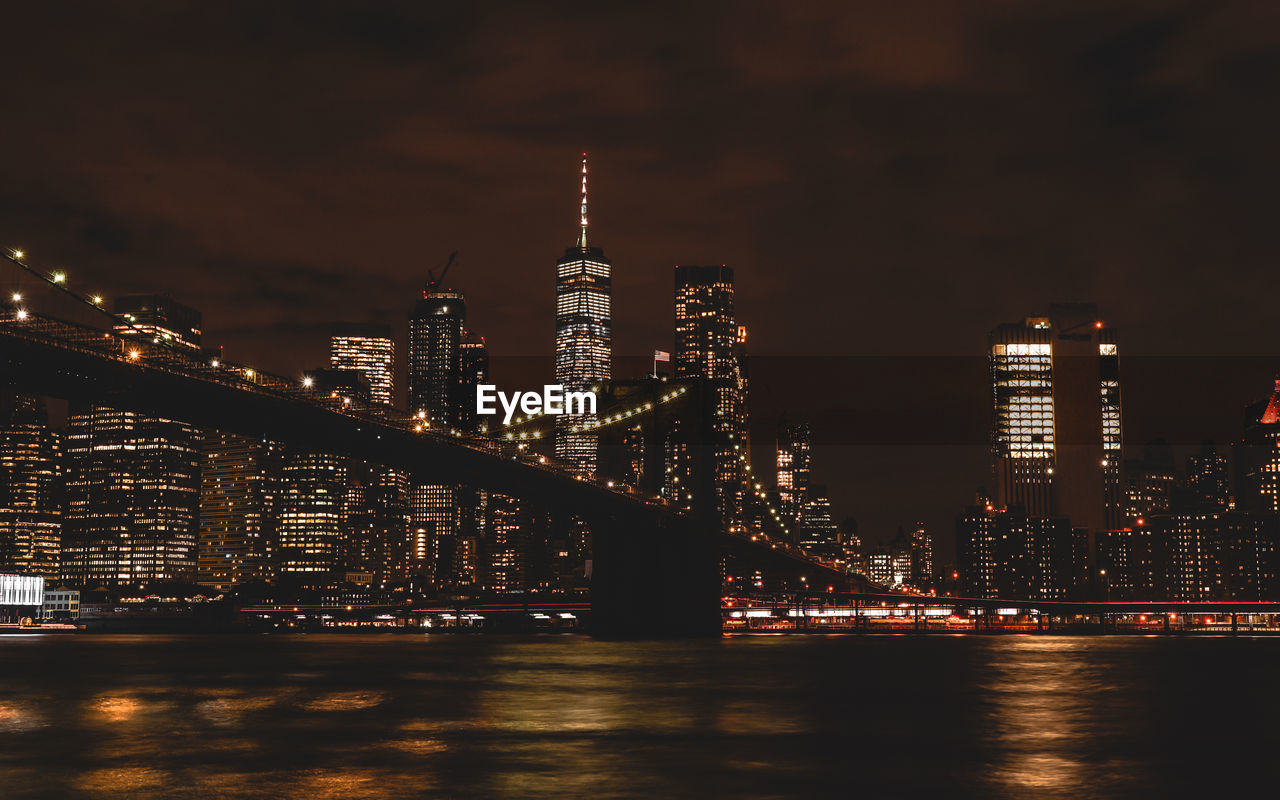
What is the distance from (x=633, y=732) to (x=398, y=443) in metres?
52.4

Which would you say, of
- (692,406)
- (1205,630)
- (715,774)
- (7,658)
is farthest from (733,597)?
(715,774)

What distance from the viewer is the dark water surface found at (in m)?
23.2

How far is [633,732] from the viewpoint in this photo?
3097 cm

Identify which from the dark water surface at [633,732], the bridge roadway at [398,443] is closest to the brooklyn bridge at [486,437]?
the bridge roadway at [398,443]

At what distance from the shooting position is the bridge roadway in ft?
206

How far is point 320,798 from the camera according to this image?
21.2 metres

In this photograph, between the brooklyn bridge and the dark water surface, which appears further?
the brooklyn bridge

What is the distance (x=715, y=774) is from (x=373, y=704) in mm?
18282

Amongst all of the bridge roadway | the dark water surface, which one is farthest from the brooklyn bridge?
the dark water surface

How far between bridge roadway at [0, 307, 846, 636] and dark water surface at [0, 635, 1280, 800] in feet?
46.1

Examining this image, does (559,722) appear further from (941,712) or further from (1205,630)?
(1205,630)

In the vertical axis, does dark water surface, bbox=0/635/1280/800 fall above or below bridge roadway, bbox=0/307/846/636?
below

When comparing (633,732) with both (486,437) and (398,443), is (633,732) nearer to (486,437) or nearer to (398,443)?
(398,443)

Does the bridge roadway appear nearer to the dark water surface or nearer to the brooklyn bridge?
the brooklyn bridge
